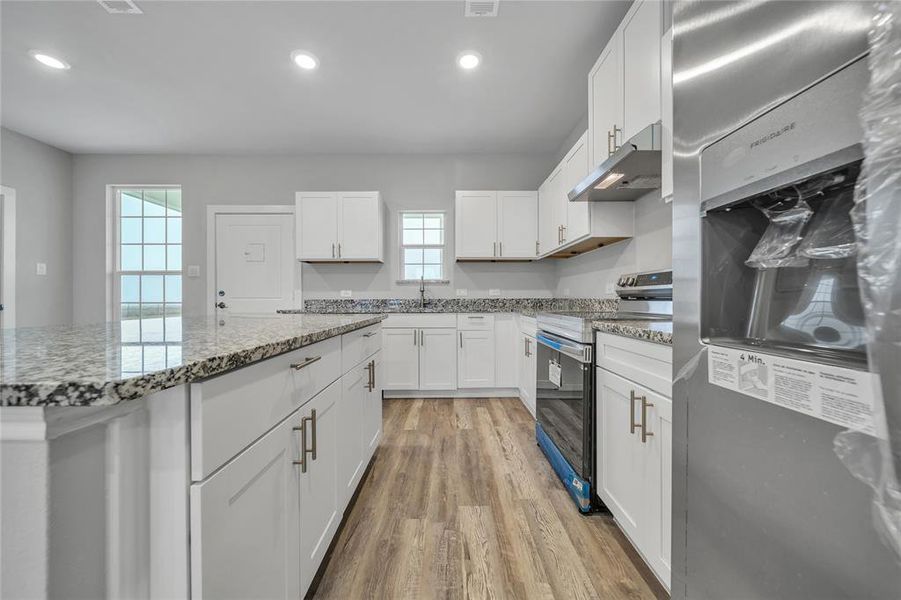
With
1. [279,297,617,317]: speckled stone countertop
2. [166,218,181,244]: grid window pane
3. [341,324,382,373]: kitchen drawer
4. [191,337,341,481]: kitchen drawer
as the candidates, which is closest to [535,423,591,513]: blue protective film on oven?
[341,324,382,373]: kitchen drawer

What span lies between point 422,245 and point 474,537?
125 inches

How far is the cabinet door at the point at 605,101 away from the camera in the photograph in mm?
1848

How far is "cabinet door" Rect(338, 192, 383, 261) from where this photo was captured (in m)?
3.68

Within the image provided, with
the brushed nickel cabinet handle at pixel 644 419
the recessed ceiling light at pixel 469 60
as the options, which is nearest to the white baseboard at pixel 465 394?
the brushed nickel cabinet handle at pixel 644 419

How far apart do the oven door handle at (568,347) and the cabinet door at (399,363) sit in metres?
1.69

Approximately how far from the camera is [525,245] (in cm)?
373

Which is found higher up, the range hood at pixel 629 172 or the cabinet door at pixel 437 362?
the range hood at pixel 629 172

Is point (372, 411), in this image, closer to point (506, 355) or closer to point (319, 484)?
point (319, 484)

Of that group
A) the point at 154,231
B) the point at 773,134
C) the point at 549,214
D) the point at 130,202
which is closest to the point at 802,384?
the point at 773,134

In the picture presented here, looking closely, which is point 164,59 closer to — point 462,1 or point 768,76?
point 462,1

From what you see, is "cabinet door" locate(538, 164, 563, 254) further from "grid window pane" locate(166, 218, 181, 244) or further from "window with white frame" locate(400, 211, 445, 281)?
"grid window pane" locate(166, 218, 181, 244)

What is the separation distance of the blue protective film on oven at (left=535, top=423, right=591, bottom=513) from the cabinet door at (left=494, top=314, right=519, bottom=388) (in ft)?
4.29

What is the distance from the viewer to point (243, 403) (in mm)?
696

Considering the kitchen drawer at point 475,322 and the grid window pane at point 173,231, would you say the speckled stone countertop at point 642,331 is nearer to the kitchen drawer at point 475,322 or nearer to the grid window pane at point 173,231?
the kitchen drawer at point 475,322
